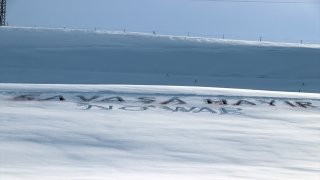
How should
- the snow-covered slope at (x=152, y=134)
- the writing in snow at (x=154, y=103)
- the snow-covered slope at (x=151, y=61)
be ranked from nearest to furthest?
the snow-covered slope at (x=152, y=134), the writing in snow at (x=154, y=103), the snow-covered slope at (x=151, y=61)

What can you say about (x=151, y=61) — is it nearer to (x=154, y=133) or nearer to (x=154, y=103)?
(x=154, y=103)

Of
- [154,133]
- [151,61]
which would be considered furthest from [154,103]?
[151,61]

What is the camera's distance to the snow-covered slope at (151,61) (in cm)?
1376

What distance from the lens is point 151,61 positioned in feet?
55.1

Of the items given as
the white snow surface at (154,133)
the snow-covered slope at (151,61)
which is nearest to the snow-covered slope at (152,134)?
the white snow surface at (154,133)

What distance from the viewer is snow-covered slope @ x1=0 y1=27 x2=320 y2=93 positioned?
13.8 m

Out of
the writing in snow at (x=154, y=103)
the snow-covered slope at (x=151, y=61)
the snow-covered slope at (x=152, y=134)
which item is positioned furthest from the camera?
the snow-covered slope at (x=151, y=61)

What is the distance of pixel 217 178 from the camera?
3.18m

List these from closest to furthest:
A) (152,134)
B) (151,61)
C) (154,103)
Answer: (152,134), (154,103), (151,61)

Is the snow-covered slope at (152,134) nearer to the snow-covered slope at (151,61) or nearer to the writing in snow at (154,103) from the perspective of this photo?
the writing in snow at (154,103)

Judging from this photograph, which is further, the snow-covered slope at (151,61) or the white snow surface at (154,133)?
the snow-covered slope at (151,61)

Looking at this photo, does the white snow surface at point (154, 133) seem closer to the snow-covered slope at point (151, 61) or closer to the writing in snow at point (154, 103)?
the writing in snow at point (154, 103)

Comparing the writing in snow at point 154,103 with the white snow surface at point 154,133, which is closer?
the white snow surface at point 154,133

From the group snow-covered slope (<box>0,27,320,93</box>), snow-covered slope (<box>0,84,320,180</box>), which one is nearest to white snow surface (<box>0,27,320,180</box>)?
snow-covered slope (<box>0,84,320,180</box>)
